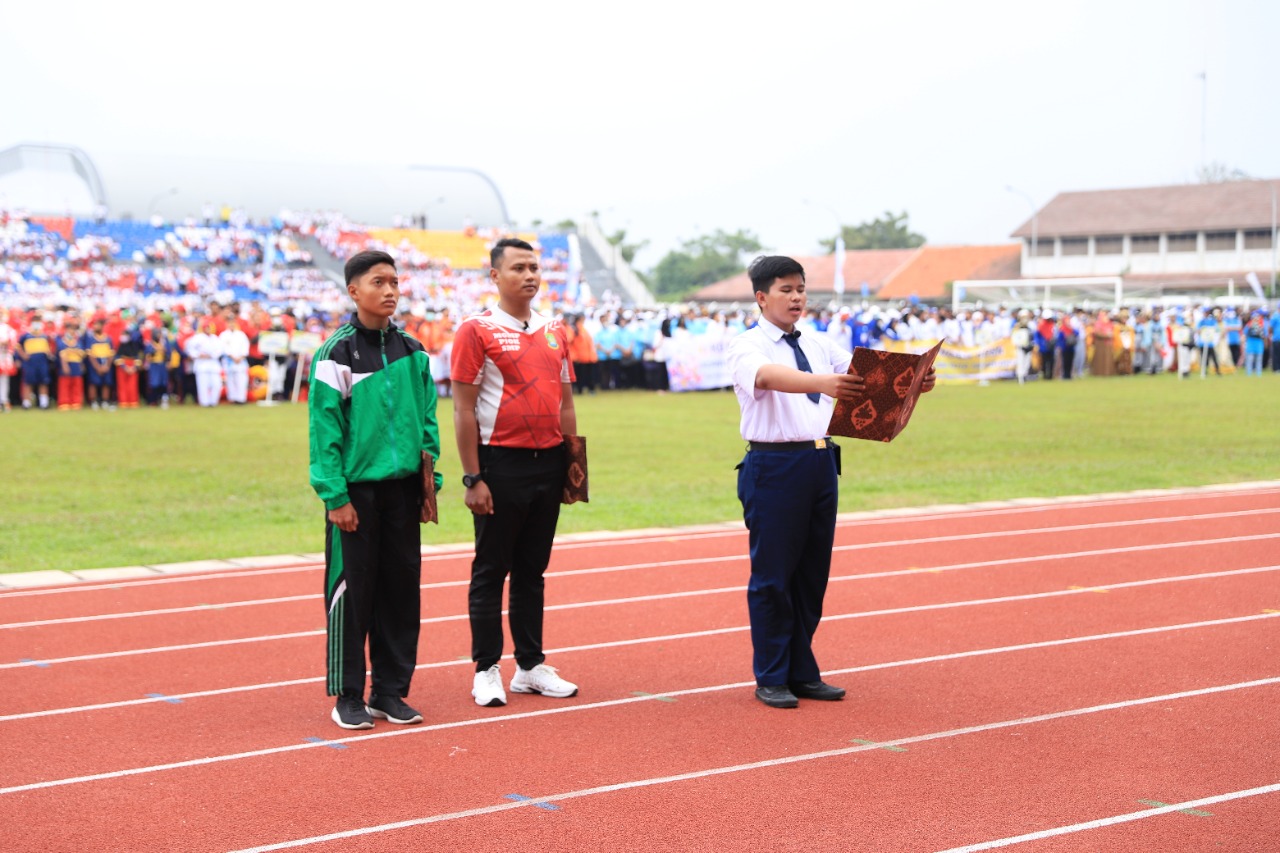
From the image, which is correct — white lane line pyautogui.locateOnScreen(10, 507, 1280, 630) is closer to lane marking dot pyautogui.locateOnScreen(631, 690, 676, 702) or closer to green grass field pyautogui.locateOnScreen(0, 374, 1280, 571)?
green grass field pyautogui.locateOnScreen(0, 374, 1280, 571)

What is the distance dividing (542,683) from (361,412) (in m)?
1.46

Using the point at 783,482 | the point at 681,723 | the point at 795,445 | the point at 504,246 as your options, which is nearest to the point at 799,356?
the point at 795,445

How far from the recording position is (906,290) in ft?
254

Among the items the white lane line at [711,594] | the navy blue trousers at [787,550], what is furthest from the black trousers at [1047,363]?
the navy blue trousers at [787,550]

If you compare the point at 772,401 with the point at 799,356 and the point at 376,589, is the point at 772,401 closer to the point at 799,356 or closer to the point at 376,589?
the point at 799,356

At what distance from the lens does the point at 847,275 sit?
3302 inches

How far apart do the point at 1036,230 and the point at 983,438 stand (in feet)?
183

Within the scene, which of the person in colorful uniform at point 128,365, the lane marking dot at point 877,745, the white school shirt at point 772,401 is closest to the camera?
the lane marking dot at point 877,745

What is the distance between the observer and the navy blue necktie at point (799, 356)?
6148mm

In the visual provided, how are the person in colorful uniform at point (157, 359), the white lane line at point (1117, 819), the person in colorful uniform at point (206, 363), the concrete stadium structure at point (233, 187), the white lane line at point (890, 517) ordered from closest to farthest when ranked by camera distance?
the white lane line at point (1117, 819) < the white lane line at point (890, 517) < the person in colorful uniform at point (157, 359) < the person in colorful uniform at point (206, 363) < the concrete stadium structure at point (233, 187)

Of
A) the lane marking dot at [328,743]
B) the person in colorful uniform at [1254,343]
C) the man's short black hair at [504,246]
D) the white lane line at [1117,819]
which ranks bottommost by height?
the white lane line at [1117,819]

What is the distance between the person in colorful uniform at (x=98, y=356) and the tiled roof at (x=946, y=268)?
180ft

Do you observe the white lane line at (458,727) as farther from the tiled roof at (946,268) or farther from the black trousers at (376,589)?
the tiled roof at (946,268)

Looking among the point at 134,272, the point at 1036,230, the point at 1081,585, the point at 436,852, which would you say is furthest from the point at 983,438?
the point at 1036,230
